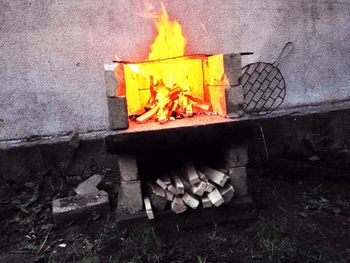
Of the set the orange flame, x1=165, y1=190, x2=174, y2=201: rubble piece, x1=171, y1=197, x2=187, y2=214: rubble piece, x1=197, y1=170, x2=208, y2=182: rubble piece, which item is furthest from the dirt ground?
the orange flame

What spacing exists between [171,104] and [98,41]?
59.4 inches

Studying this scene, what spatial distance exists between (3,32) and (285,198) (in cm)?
372

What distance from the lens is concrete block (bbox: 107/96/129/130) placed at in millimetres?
3033

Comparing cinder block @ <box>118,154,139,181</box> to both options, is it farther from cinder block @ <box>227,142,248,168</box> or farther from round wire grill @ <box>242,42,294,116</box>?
round wire grill @ <box>242,42,294,116</box>

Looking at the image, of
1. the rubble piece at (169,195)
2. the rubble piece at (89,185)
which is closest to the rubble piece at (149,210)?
the rubble piece at (169,195)

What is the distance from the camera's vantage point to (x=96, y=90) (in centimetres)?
445

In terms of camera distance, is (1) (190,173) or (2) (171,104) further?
(2) (171,104)

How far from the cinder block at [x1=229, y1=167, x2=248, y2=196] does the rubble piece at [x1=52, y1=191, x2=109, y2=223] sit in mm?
1323

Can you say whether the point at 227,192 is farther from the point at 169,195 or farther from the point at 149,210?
the point at 149,210

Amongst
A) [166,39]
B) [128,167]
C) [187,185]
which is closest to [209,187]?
[187,185]

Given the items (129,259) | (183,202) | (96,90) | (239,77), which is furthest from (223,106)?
(96,90)

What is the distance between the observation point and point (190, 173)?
323 centimetres

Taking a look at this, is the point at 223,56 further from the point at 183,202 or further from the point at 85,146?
the point at 85,146

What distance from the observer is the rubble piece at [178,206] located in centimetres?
313
